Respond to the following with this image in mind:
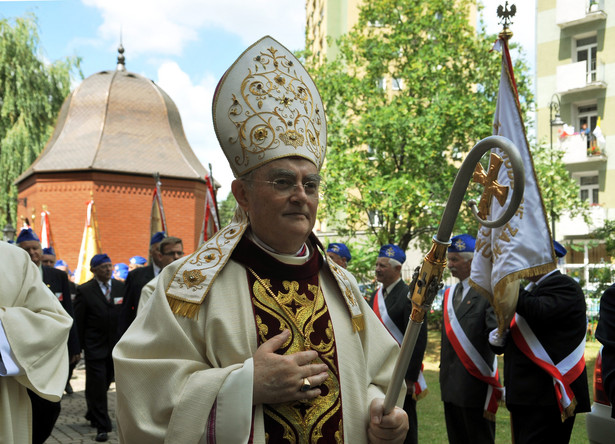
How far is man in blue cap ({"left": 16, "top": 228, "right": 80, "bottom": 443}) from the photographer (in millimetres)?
3984

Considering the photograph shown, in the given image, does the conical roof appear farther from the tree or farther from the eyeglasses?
the eyeglasses

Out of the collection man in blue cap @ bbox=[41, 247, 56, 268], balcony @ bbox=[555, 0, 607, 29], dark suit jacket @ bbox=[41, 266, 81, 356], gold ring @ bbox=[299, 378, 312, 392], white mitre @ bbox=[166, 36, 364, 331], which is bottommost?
dark suit jacket @ bbox=[41, 266, 81, 356]

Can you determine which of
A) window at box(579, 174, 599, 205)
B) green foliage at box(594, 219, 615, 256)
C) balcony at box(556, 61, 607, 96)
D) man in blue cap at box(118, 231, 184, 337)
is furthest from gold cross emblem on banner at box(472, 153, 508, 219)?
window at box(579, 174, 599, 205)

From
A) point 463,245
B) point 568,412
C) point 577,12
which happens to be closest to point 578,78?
point 577,12

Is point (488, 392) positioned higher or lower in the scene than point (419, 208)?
lower

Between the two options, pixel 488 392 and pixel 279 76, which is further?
pixel 488 392

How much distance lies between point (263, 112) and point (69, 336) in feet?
17.0

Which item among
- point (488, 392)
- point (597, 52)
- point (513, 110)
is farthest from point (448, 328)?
point (597, 52)

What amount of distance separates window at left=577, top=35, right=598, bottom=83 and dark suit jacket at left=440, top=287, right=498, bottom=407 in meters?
→ 26.7

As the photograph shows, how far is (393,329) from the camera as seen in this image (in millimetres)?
6391

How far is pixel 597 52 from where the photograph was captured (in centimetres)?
2861

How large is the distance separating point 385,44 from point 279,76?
659 inches

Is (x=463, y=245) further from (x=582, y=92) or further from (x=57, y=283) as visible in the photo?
(x=582, y=92)

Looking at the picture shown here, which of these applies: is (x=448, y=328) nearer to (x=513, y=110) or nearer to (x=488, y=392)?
(x=488, y=392)
